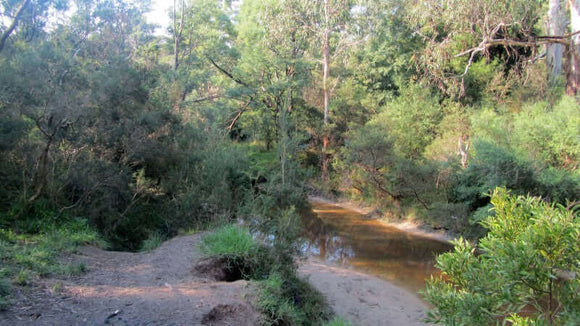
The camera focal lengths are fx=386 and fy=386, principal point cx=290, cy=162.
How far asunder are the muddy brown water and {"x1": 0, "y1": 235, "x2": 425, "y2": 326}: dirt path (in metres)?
2.17

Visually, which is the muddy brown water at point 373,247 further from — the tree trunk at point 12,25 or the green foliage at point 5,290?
the tree trunk at point 12,25

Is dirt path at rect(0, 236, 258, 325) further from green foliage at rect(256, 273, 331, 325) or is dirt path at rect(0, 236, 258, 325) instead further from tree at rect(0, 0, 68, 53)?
tree at rect(0, 0, 68, 53)

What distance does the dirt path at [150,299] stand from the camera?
5.01m

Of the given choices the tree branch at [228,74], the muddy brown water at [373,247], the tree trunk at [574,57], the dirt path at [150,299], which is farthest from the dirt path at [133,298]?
the tree branch at [228,74]

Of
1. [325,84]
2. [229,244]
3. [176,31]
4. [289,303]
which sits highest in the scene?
[176,31]

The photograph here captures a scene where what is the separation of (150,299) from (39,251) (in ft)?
8.73

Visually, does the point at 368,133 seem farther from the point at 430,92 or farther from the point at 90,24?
the point at 90,24

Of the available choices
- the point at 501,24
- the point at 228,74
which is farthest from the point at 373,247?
the point at 228,74

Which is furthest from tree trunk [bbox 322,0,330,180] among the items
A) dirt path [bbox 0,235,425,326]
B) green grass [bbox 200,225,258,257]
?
green grass [bbox 200,225,258,257]

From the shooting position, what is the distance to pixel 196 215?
11344mm

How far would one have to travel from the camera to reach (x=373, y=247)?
14664 millimetres

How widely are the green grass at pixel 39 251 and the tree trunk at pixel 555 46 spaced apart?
61.3ft

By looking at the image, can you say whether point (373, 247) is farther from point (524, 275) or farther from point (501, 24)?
point (524, 275)

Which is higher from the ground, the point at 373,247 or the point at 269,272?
the point at 269,272
